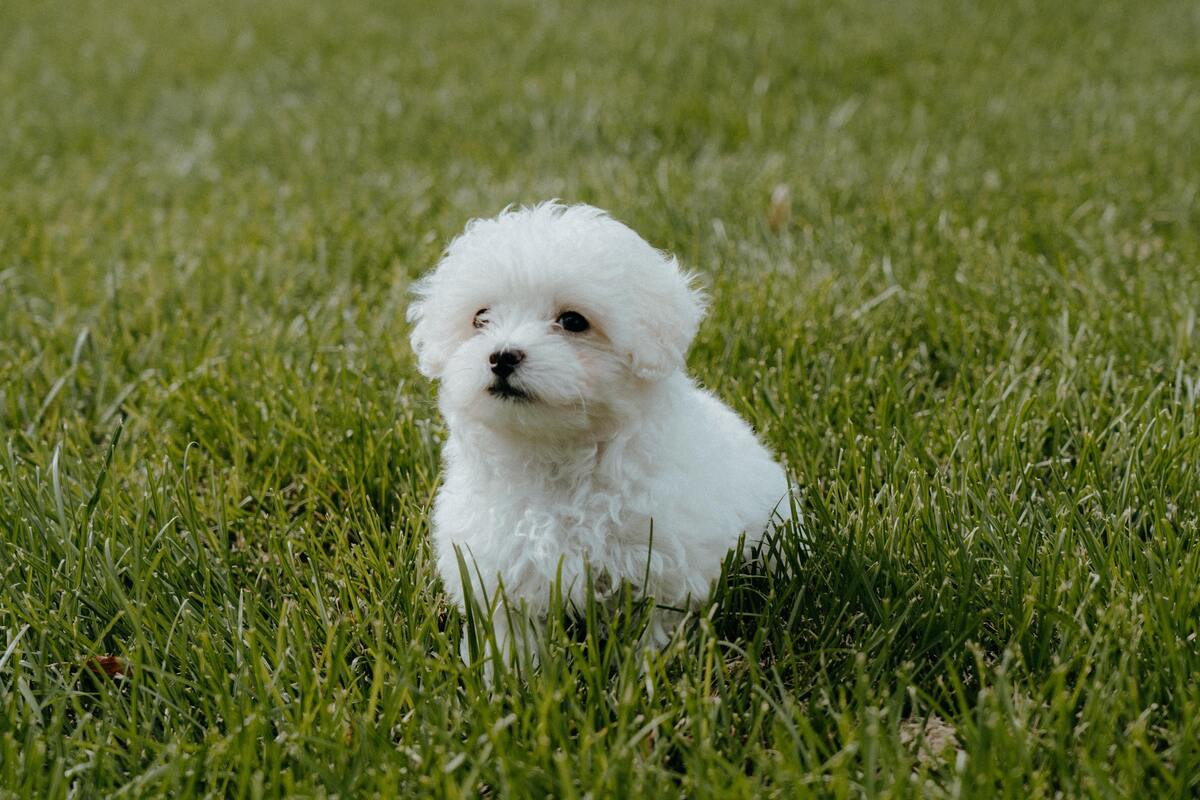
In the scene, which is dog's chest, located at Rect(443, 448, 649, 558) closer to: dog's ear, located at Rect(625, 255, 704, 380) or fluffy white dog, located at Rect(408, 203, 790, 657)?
fluffy white dog, located at Rect(408, 203, 790, 657)

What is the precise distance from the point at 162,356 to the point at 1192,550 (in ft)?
10.9

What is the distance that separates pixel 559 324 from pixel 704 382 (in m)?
1.28

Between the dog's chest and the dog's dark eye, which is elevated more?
the dog's dark eye

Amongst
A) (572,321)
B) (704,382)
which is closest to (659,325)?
(572,321)

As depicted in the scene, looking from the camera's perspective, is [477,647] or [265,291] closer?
[477,647]

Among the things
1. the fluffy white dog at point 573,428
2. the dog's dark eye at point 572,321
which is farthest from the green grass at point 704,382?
the dog's dark eye at point 572,321

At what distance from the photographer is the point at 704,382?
366cm

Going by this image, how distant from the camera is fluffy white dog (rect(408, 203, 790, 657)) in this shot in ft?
7.80

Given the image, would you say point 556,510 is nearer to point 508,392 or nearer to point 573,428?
point 573,428

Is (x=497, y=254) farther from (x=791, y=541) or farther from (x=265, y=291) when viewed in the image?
(x=265, y=291)

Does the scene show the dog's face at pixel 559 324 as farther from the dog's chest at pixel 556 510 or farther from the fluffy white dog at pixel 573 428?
the dog's chest at pixel 556 510

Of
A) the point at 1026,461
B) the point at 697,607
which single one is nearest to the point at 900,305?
the point at 1026,461

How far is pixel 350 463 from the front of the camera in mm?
3178

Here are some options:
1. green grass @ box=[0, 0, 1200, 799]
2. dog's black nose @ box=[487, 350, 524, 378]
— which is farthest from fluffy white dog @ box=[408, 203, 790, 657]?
green grass @ box=[0, 0, 1200, 799]
